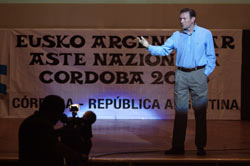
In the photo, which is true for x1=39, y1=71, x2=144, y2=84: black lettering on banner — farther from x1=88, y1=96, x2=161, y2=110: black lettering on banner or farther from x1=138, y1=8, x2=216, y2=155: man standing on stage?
x1=138, y1=8, x2=216, y2=155: man standing on stage

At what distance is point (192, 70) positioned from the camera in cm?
450

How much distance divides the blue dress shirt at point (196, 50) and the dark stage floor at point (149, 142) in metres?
0.96

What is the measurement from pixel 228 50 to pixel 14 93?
13.0ft

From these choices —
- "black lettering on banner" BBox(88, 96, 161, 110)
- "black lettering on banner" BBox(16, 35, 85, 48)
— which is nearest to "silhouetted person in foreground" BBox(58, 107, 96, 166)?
"black lettering on banner" BBox(88, 96, 161, 110)

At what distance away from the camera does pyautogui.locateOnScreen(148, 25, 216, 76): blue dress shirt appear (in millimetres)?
4461

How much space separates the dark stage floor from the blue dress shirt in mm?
963

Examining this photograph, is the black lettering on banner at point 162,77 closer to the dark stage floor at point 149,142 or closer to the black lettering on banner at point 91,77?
the black lettering on banner at point 91,77

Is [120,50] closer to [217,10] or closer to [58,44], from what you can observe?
[58,44]

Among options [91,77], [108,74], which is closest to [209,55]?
[108,74]

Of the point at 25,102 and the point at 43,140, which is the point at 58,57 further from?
the point at 43,140

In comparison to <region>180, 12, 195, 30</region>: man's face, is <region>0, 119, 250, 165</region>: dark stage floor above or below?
below

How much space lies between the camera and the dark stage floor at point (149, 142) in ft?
14.2

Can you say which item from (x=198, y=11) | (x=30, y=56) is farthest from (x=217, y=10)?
(x=30, y=56)

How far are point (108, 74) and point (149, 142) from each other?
2.42 m
